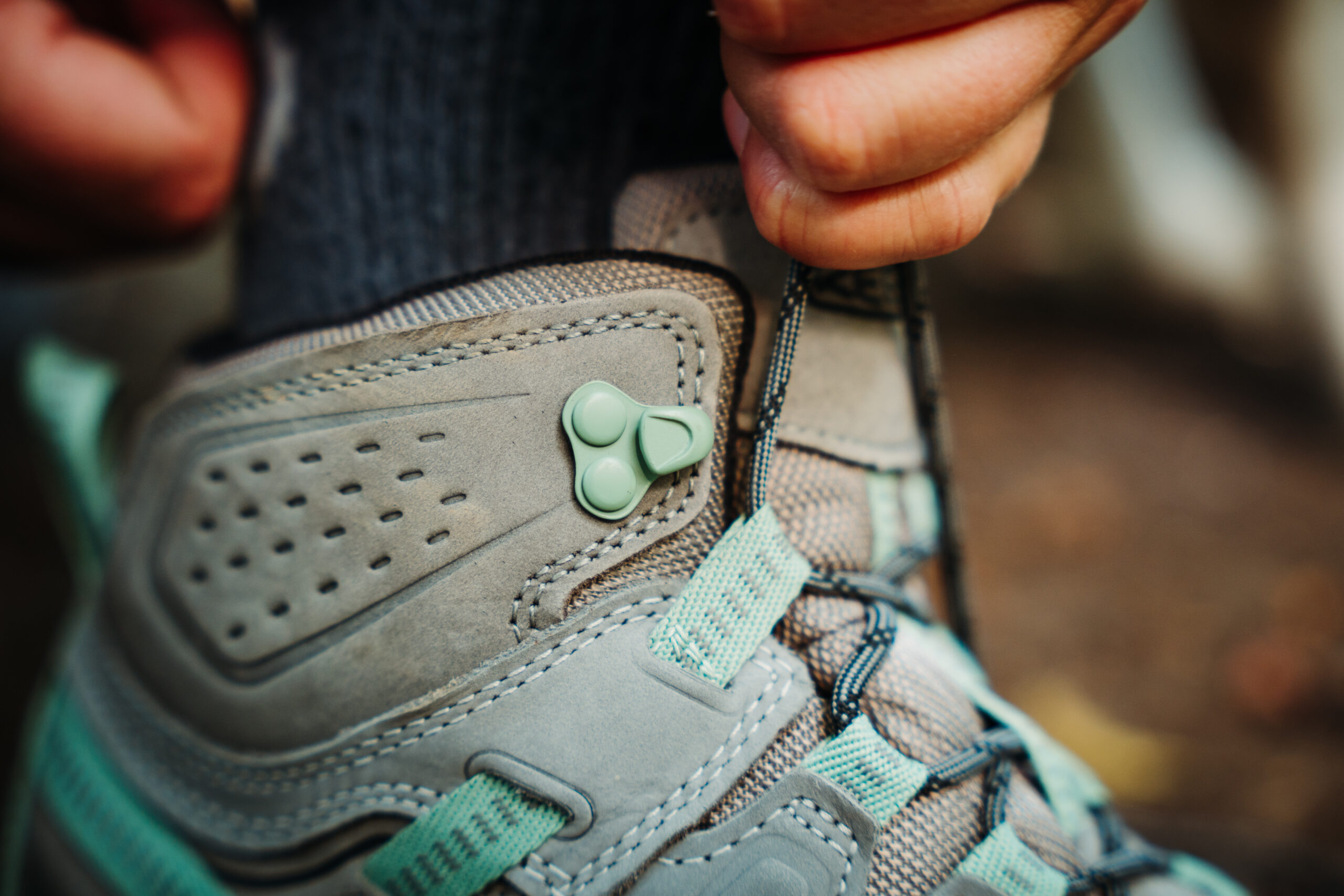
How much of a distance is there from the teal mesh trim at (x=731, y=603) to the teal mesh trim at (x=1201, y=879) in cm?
38

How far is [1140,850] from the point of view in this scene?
53 centimetres

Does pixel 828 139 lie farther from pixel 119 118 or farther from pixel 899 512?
pixel 119 118

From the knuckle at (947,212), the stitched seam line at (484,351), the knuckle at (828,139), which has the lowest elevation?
the stitched seam line at (484,351)

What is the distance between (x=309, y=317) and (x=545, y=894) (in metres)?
0.43

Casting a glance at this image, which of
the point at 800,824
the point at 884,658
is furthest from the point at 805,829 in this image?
the point at 884,658

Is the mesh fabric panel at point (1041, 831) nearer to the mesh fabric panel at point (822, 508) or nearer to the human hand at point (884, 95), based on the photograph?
the mesh fabric panel at point (822, 508)

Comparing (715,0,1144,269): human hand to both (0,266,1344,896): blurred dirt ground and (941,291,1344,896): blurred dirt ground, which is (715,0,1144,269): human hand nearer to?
(941,291,1344,896): blurred dirt ground

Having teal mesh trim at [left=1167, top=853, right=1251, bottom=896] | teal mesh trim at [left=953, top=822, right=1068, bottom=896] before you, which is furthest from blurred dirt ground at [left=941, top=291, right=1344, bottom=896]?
teal mesh trim at [left=953, top=822, right=1068, bottom=896]

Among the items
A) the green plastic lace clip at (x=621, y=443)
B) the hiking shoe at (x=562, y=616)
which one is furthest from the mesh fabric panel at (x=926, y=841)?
the green plastic lace clip at (x=621, y=443)

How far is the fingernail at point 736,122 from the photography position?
1.32ft

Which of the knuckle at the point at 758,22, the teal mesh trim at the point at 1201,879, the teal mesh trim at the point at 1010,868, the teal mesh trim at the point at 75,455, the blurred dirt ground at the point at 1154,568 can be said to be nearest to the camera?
the knuckle at the point at 758,22

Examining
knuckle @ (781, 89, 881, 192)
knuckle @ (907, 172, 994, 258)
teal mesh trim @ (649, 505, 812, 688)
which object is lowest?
teal mesh trim @ (649, 505, 812, 688)

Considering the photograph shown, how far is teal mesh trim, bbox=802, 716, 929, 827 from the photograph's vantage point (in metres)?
0.40
